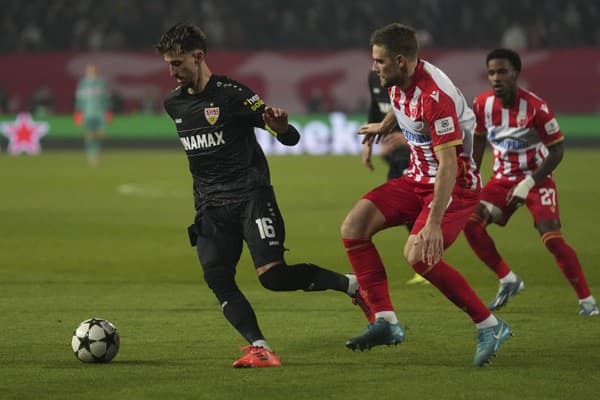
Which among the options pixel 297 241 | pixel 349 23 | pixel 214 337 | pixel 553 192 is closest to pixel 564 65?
pixel 349 23

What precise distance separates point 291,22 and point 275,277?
27193 millimetres

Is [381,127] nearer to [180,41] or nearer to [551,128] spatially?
[180,41]

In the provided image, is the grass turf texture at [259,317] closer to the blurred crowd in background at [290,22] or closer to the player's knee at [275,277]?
the player's knee at [275,277]

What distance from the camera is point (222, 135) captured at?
6691mm

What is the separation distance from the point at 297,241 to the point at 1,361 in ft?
21.3

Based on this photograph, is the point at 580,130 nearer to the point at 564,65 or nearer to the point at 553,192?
the point at 564,65

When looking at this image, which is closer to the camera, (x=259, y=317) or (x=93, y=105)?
(x=259, y=317)

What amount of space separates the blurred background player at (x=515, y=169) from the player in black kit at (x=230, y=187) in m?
2.11

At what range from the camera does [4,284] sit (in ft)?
32.1

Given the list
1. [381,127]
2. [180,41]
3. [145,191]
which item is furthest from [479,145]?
[145,191]

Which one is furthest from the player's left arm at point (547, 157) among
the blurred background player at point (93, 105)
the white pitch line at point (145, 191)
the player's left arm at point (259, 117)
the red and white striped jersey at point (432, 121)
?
the blurred background player at point (93, 105)

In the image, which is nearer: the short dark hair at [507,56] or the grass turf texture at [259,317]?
the grass turf texture at [259,317]

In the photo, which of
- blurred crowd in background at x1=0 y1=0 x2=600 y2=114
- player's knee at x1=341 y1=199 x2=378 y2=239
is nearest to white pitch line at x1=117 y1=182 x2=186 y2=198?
player's knee at x1=341 y1=199 x2=378 y2=239

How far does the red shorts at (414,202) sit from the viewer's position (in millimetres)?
6539
